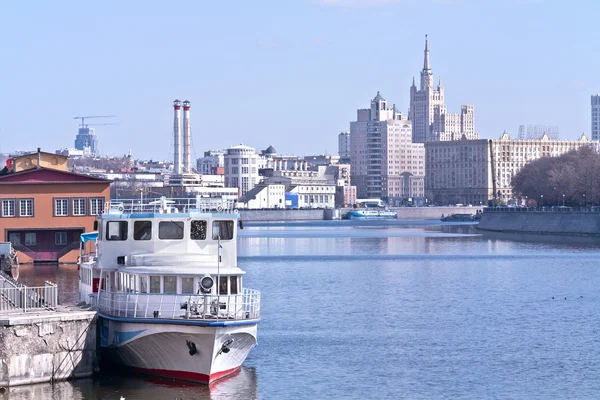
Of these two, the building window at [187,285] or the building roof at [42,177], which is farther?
the building roof at [42,177]

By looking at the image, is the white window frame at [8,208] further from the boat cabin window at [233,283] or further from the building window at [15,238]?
the boat cabin window at [233,283]

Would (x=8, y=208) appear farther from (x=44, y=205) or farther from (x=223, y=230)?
(x=223, y=230)

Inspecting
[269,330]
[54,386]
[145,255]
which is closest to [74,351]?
[54,386]

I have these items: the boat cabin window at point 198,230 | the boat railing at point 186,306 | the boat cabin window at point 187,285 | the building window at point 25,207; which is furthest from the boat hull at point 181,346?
the building window at point 25,207

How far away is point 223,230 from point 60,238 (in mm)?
37818

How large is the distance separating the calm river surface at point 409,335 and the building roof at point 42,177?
646 centimetres

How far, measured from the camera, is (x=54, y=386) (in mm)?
38844

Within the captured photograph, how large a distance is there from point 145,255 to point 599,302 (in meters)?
33.8

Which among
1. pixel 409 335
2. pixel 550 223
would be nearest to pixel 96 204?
pixel 409 335

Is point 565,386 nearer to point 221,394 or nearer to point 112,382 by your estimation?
point 221,394

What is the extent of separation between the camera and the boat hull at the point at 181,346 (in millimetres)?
38656

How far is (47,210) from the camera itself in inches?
3086

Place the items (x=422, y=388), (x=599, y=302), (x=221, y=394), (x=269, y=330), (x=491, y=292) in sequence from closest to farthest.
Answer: (x=221, y=394)
(x=422, y=388)
(x=269, y=330)
(x=599, y=302)
(x=491, y=292)

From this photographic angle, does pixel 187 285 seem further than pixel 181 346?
Yes
